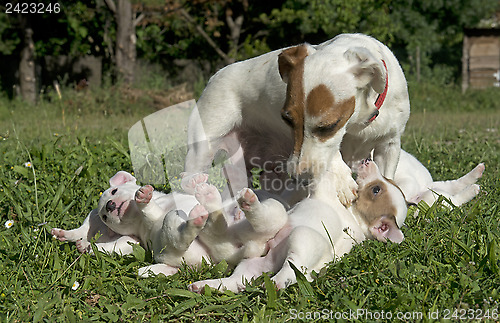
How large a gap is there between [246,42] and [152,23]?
255cm

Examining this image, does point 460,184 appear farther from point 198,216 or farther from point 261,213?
point 198,216

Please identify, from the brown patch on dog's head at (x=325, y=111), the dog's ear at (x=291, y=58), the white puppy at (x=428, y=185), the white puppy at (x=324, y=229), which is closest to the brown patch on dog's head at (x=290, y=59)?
the dog's ear at (x=291, y=58)

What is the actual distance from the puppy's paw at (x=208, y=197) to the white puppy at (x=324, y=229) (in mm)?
212

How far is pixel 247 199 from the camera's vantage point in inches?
87.8

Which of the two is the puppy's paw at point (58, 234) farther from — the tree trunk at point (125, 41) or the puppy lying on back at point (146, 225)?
the tree trunk at point (125, 41)

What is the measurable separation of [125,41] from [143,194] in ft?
29.1

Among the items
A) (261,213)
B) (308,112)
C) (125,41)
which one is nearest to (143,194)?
(261,213)

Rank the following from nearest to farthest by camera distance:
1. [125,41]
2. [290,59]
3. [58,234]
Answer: [58,234] → [290,59] → [125,41]

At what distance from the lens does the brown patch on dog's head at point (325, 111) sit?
2662 mm

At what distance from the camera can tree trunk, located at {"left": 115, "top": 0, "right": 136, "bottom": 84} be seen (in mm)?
10320

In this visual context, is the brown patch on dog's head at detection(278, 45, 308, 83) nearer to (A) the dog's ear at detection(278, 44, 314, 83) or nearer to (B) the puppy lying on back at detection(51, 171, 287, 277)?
(A) the dog's ear at detection(278, 44, 314, 83)

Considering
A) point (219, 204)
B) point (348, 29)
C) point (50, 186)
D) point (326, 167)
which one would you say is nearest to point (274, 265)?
point (219, 204)

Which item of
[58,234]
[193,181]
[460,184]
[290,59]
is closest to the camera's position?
[193,181]

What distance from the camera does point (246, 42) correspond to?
45.6 ft
